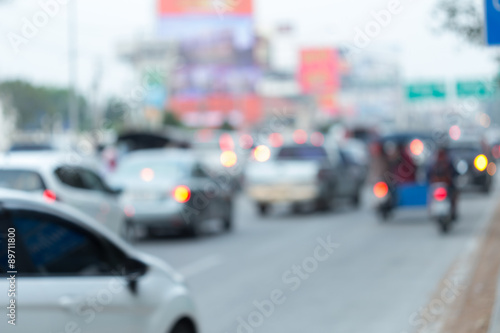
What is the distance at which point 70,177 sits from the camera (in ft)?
42.2

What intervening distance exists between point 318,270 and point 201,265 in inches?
68.1

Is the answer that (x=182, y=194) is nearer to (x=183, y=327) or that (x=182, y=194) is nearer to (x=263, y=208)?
(x=263, y=208)

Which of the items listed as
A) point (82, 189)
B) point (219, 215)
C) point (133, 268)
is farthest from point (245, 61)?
point (133, 268)

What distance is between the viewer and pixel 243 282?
11.9 meters

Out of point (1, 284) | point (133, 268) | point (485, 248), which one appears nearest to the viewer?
point (1, 284)

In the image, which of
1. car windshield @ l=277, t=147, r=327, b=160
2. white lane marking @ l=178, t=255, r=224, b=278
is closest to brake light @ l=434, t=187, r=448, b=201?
white lane marking @ l=178, t=255, r=224, b=278

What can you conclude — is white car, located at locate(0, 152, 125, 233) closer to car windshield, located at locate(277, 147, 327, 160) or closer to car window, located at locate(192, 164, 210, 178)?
car window, located at locate(192, 164, 210, 178)

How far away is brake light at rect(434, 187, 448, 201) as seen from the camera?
55.4 feet

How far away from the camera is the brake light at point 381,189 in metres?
20.1

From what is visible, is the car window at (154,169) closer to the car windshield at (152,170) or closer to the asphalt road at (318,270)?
the car windshield at (152,170)

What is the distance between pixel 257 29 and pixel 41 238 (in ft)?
408

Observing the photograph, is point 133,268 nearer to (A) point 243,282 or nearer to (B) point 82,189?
(A) point 243,282

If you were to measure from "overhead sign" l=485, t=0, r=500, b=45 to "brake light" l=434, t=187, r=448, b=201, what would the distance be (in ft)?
27.5

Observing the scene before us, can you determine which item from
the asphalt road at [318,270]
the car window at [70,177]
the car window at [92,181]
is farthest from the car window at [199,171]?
the car window at [70,177]
